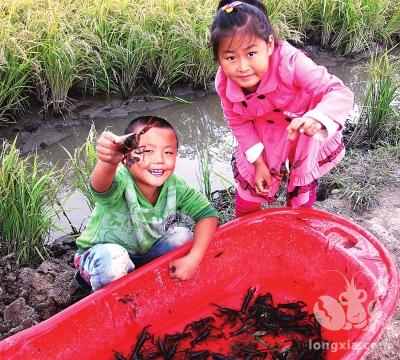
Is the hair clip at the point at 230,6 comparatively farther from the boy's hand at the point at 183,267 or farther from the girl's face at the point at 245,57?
the boy's hand at the point at 183,267

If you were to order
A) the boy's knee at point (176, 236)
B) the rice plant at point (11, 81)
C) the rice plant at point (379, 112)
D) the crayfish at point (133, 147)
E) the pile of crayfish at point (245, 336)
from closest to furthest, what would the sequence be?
the crayfish at point (133, 147)
the pile of crayfish at point (245, 336)
the boy's knee at point (176, 236)
the rice plant at point (379, 112)
the rice plant at point (11, 81)

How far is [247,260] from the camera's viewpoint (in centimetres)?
217

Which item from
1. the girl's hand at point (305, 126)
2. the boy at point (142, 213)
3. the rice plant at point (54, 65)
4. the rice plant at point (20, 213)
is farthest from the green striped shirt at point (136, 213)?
the rice plant at point (54, 65)

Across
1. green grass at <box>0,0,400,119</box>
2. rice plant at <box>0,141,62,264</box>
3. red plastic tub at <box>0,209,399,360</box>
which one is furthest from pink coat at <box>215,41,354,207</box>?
green grass at <box>0,0,400,119</box>

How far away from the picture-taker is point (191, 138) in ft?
13.3

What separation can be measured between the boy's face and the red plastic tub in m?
0.31

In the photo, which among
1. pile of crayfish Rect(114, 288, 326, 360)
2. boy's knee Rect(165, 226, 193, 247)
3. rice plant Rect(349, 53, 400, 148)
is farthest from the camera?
rice plant Rect(349, 53, 400, 148)

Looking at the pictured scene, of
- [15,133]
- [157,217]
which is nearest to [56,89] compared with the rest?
[15,133]

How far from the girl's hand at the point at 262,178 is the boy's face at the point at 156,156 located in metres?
0.47

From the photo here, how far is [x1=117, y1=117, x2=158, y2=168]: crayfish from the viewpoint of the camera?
156 cm

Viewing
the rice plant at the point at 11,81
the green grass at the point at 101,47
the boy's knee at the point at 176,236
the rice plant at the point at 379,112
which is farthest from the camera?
the green grass at the point at 101,47

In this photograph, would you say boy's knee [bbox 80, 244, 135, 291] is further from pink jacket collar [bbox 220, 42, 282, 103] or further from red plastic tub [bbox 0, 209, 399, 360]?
pink jacket collar [bbox 220, 42, 282, 103]

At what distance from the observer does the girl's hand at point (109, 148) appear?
1571 millimetres

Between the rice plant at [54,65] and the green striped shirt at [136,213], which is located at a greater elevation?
the rice plant at [54,65]
